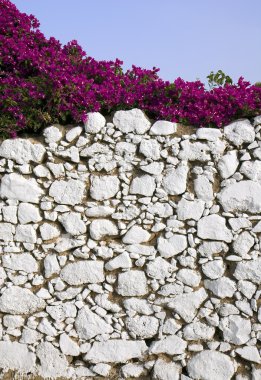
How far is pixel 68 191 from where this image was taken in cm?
485

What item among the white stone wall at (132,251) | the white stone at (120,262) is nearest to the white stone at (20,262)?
the white stone wall at (132,251)

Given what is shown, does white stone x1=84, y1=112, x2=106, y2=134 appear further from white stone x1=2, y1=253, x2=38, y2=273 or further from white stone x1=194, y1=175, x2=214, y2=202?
white stone x1=2, y1=253, x2=38, y2=273

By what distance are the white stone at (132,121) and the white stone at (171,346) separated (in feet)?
6.92

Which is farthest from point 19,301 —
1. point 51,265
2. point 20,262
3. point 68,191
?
point 68,191

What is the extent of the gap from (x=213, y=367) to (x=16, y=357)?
2032 mm

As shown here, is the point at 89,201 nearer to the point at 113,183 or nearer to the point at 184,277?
the point at 113,183

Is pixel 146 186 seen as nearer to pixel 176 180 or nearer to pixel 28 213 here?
pixel 176 180

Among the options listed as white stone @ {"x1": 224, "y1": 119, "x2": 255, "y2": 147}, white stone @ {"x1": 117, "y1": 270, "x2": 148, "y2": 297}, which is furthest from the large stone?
white stone @ {"x1": 224, "y1": 119, "x2": 255, "y2": 147}

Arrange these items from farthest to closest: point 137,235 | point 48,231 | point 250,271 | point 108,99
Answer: point 108,99 → point 48,231 → point 137,235 → point 250,271

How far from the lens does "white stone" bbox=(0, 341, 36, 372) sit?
16.1 ft

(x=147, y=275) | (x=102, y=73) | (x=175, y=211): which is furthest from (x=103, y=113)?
(x=147, y=275)

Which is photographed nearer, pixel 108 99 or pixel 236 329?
pixel 236 329

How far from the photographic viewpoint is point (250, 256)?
15.3 feet

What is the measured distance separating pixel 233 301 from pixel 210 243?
0.62m
